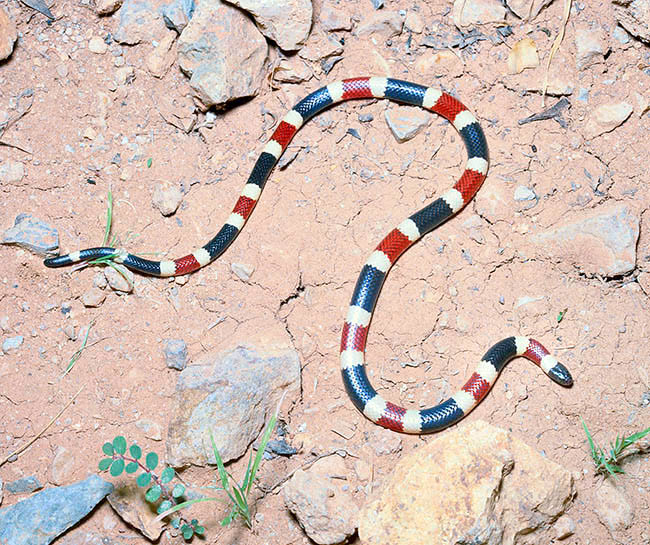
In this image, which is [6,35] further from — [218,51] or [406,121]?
[406,121]

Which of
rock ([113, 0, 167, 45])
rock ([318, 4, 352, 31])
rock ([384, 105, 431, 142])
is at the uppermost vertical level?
rock ([318, 4, 352, 31])

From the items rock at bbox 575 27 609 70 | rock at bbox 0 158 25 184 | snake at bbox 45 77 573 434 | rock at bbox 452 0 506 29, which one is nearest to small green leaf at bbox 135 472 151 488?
snake at bbox 45 77 573 434

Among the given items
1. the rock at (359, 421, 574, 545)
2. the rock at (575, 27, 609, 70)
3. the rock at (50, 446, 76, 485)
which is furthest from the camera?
the rock at (575, 27, 609, 70)

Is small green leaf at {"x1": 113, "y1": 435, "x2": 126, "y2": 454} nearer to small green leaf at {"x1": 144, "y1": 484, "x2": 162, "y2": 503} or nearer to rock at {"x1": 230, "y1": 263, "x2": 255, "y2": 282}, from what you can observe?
small green leaf at {"x1": 144, "y1": 484, "x2": 162, "y2": 503}

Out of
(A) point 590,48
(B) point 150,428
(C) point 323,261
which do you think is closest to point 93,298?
(B) point 150,428

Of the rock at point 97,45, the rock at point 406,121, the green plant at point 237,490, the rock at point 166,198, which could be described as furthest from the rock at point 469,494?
the rock at point 97,45

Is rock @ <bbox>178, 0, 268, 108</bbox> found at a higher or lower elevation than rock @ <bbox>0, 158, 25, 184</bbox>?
higher

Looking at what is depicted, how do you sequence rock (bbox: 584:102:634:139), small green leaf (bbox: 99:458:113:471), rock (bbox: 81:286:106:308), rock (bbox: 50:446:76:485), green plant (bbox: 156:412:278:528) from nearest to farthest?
1. green plant (bbox: 156:412:278:528)
2. small green leaf (bbox: 99:458:113:471)
3. rock (bbox: 50:446:76:485)
4. rock (bbox: 81:286:106:308)
5. rock (bbox: 584:102:634:139)

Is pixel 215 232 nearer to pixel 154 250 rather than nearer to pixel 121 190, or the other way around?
pixel 154 250
